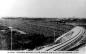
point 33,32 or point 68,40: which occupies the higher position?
point 33,32

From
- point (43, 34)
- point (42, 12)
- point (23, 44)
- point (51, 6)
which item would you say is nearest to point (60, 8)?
point (51, 6)

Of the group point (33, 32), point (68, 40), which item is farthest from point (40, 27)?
point (68, 40)

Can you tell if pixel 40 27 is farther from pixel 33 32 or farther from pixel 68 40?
pixel 68 40

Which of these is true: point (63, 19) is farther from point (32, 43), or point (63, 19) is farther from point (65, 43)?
point (32, 43)

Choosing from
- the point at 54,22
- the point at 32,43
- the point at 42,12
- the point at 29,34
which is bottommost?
the point at 32,43

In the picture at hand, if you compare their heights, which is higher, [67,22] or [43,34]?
[67,22]
